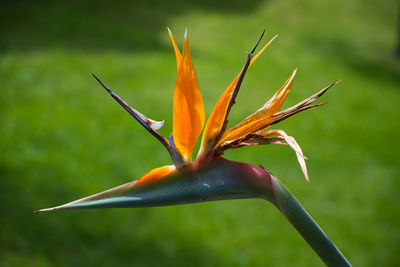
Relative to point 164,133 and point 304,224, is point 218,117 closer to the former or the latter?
point 304,224

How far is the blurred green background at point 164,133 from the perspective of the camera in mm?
2328

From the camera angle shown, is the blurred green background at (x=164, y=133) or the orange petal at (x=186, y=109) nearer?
the orange petal at (x=186, y=109)

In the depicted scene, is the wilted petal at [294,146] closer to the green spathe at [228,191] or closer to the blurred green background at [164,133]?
the green spathe at [228,191]

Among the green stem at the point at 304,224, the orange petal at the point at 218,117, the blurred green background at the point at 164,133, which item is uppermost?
the orange petal at the point at 218,117

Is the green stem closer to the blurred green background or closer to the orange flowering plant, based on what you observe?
the orange flowering plant

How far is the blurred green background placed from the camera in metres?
2.33

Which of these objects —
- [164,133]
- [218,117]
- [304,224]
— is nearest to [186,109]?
[218,117]

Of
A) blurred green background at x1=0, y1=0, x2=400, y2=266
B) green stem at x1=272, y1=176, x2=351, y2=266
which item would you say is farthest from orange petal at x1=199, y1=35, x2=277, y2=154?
blurred green background at x1=0, y1=0, x2=400, y2=266

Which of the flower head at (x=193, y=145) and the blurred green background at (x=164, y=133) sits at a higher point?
the flower head at (x=193, y=145)

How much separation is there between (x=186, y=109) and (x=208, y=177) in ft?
0.35

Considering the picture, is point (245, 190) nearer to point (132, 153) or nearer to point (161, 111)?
point (132, 153)

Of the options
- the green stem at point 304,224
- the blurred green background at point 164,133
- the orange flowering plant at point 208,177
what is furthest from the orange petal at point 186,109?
the blurred green background at point 164,133

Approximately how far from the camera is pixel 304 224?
1.64 ft

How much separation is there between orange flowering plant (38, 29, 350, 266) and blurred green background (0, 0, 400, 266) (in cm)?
172
